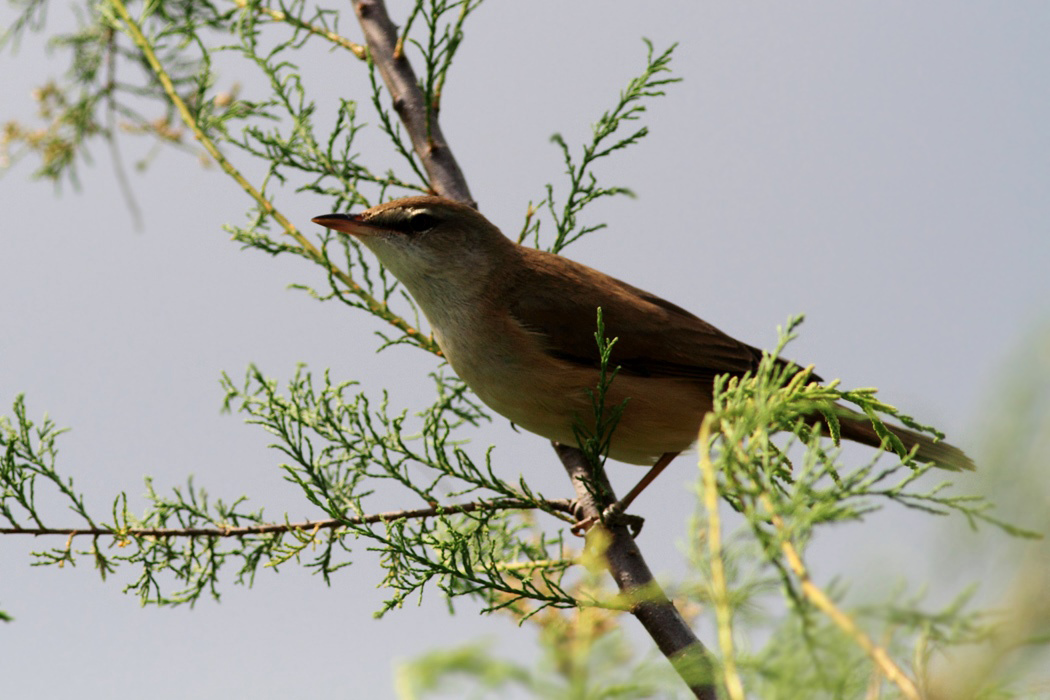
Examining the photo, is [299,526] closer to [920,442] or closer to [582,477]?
[582,477]

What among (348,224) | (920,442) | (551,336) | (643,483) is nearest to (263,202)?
(348,224)

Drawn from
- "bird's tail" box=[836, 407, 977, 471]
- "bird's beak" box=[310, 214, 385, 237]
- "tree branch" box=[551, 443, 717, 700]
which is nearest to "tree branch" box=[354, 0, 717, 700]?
"tree branch" box=[551, 443, 717, 700]

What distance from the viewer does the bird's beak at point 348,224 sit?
411 centimetres

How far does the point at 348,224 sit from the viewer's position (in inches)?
164

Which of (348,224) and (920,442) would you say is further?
(348,224)

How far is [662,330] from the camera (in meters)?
3.91

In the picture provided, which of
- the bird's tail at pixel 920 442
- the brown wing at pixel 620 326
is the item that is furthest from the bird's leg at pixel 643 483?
A: the bird's tail at pixel 920 442

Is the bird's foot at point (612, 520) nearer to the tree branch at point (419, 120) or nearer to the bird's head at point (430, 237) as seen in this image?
the bird's head at point (430, 237)

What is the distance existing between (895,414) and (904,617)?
1.23 m

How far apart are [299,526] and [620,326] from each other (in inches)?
58.7

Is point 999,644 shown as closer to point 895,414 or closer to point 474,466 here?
point 895,414

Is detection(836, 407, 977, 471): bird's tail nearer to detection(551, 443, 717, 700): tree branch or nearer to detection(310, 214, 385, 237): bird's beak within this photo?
detection(551, 443, 717, 700): tree branch

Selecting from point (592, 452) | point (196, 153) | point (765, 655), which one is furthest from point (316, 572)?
point (196, 153)

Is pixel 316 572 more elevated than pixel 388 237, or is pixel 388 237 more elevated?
pixel 388 237
